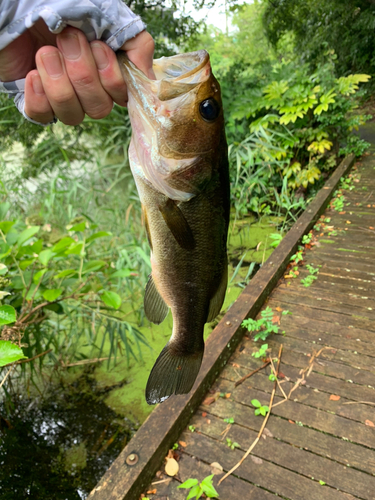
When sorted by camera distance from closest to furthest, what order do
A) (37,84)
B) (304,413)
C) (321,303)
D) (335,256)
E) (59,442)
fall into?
(37,84) → (304,413) → (59,442) → (321,303) → (335,256)

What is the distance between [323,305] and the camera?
2631 millimetres

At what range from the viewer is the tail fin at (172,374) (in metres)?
1.04

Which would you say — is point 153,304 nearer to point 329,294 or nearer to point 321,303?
point 321,303

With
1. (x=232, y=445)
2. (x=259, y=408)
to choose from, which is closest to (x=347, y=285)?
(x=259, y=408)

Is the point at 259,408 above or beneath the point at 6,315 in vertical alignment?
beneath

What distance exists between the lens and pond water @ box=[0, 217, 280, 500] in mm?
2180

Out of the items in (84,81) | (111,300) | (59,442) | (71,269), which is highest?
(84,81)

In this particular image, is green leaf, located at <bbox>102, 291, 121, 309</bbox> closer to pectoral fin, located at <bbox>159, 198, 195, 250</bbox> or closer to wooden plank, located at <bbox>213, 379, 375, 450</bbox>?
wooden plank, located at <bbox>213, 379, 375, 450</bbox>

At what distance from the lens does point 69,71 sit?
78 cm

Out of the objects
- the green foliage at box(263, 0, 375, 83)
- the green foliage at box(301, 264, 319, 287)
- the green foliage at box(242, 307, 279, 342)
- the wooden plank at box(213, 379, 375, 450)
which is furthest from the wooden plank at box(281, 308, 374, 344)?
the green foliage at box(263, 0, 375, 83)

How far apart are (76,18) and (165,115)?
0.28 m

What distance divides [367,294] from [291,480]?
63.1 inches

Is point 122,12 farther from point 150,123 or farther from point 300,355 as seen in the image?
point 300,355

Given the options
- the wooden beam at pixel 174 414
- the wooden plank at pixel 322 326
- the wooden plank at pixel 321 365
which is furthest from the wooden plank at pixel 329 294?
the wooden plank at pixel 321 365
